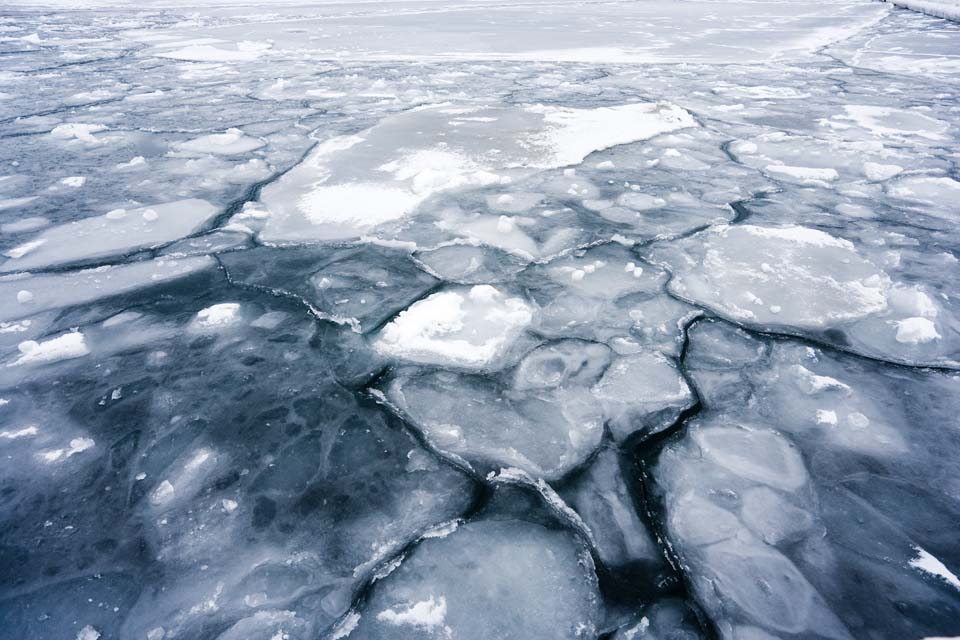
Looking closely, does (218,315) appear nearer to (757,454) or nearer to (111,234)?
(111,234)

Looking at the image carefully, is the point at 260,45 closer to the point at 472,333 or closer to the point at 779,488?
the point at 472,333

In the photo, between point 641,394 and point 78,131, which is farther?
point 78,131

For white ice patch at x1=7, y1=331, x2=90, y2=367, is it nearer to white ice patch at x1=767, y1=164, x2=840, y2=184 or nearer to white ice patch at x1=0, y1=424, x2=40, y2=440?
white ice patch at x1=0, y1=424, x2=40, y2=440

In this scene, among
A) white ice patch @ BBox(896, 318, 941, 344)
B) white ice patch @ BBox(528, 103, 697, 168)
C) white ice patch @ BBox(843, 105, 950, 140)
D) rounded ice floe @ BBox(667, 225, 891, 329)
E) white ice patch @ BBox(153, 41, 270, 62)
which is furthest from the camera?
white ice patch @ BBox(153, 41, 270, 62)

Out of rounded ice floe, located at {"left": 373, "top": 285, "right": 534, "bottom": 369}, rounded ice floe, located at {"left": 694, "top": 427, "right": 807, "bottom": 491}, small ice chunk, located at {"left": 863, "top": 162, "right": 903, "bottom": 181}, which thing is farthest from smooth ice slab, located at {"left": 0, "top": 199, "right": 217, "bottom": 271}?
small ice chunk, located at {"left": 863, "top": 162, "right": 903, "bottom": 181}

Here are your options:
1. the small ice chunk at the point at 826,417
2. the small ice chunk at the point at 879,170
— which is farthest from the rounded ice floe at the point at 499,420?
the small ice chunk at the point at 879,170

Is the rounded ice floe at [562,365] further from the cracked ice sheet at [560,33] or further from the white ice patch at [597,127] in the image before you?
the cracked ice sheet at [560,33]

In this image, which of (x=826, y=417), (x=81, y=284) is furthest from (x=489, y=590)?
(x=81, y=284)
